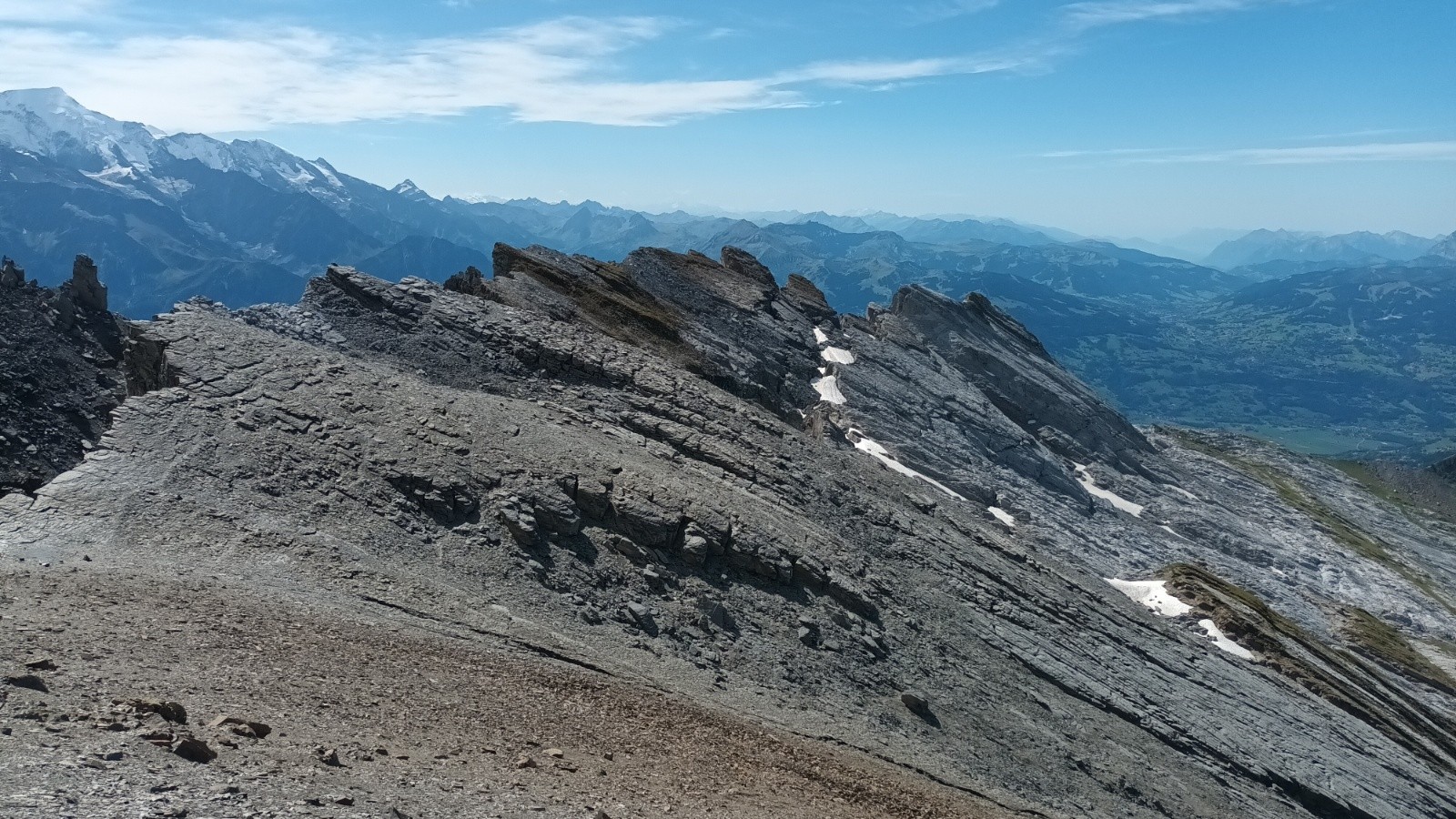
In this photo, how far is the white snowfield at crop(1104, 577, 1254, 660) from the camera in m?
57.7

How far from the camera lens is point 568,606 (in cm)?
3022

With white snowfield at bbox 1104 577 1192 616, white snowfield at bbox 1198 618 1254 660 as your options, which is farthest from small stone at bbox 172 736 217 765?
white snowfield at bbox 1104 577 1192 616

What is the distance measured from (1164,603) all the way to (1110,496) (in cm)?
2963

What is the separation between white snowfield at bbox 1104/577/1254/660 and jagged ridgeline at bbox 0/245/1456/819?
34 cm

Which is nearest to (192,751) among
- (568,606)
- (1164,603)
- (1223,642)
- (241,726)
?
(241,726)

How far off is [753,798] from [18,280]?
6122cm

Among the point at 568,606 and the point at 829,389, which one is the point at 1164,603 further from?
the point at 568,606

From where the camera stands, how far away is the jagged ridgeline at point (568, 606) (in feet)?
66.3

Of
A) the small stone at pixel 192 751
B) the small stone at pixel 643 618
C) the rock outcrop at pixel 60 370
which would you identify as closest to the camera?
the small stone at pixel 192 751

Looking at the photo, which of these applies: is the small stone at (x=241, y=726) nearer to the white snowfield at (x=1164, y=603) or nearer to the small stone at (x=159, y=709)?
the small stone at (x=159, y=709)

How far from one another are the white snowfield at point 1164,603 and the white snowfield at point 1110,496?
2191 centimetres

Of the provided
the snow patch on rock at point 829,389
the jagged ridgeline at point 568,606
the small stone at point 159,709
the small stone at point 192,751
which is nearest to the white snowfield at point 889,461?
the jagged ridgeline at point 568,606

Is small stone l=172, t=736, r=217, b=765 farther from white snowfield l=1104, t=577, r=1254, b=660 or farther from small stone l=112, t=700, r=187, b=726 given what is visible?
white snowfield l=1104, t=577, r=1254, b=660

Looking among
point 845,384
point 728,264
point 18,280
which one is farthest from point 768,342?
point 18,280
